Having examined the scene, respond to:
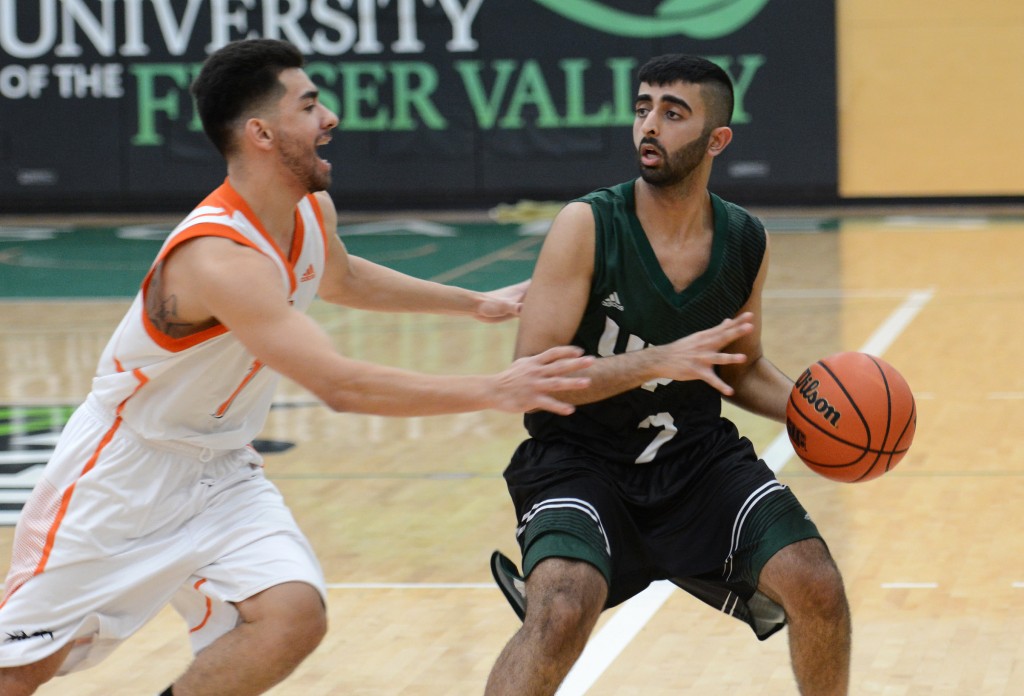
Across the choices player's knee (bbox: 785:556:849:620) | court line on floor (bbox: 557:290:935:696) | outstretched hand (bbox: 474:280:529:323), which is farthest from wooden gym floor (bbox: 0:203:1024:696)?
outstretched hand (bbox: 474:280:529:323)

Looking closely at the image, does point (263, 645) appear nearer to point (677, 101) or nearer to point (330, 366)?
point (330, 366)

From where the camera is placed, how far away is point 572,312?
155 inches

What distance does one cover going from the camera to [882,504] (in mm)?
6738

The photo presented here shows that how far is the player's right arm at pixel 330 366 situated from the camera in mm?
3424

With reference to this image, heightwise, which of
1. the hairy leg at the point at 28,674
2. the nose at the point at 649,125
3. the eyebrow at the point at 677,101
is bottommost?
the hairy leg at the point at 28,674

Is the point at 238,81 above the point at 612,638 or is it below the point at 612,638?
above

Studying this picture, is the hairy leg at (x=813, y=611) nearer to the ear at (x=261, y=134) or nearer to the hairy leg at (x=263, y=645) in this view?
the hairy leg at (x=263, y=645)

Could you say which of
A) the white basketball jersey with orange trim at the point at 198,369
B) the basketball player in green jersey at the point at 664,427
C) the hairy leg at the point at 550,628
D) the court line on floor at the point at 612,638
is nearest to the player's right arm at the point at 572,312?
the basketball player in green jersey at the point at 664,427

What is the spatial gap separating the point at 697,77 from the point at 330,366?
4.09ft

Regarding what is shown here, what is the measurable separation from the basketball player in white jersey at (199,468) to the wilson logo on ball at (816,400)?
32.0 inches

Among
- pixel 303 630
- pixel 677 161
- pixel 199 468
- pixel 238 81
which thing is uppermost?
pixel 238 81

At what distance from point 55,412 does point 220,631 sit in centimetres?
543

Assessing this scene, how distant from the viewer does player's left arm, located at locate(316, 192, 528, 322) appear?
170 inches

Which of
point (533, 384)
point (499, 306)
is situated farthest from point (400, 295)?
point (533, 384)
